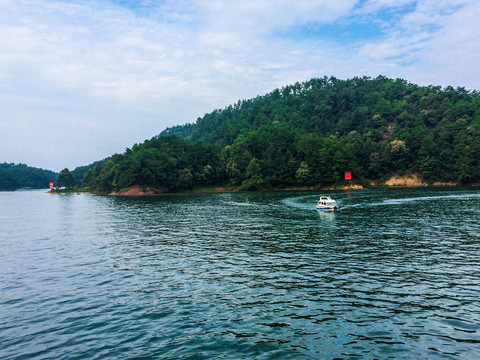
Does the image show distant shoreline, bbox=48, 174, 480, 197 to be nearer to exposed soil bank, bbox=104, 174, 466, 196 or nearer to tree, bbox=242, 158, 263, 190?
exposed soil bank, bbox=104, 174, 466, 196

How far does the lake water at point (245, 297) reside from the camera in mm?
14617

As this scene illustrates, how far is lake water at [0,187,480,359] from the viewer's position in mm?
14617

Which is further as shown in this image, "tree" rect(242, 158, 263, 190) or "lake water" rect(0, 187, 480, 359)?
"tree" rect(242, 158, 263, 190)

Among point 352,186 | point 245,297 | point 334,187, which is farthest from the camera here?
point 334,187

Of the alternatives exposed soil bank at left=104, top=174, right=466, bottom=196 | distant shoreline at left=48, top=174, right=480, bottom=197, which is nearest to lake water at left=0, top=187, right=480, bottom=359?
exposed soil bank at left=104, top=174, right=466, bottom=196

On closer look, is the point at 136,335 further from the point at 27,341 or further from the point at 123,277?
the point at 123,277

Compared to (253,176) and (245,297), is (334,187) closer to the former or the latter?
(253,176)

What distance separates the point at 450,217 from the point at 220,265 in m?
47.8

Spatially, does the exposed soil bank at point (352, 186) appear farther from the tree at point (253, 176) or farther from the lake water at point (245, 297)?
the lake water at point (245, 297)

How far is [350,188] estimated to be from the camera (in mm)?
171375

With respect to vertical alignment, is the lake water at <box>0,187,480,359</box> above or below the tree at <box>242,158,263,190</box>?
below

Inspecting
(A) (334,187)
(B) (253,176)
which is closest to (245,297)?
(B) (253,176)

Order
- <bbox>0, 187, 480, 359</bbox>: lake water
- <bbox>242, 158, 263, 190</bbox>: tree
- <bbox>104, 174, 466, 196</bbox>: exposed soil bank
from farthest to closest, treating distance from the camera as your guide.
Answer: <bbox>242, 158, 263, 190</bbox>: tree < <bbox>104, 174, 466, 196</bbox>: exposed soil bank < <bbox>0, 187, 480, 359</bbox>: lake water

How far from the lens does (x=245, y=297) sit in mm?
20656
